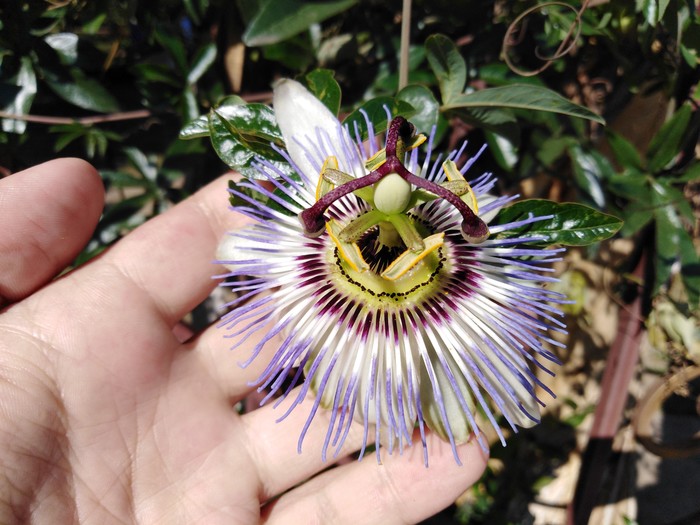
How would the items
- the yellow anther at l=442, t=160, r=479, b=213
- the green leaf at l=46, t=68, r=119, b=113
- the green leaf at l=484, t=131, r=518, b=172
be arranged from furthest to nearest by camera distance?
the green leaf at l=46, t=68, r=119, b=113 < the green leaf at l=484, t=131, r=518, b=172 < the yellow anther at l=442, t=160, r=479, b=213

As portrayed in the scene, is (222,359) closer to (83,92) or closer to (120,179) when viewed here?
(120,179)

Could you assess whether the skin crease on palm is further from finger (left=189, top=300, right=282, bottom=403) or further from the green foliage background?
the green foliage background

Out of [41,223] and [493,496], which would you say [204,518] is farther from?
[493,496]

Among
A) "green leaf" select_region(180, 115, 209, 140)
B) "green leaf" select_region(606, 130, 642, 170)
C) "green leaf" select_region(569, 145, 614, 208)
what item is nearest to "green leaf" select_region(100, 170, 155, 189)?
"green leaf" select_region(180, 115, 209, 140)

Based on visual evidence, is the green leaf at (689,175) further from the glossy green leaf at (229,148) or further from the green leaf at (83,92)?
the green leaf at (83,92)

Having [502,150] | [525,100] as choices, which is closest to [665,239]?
[502,150]
